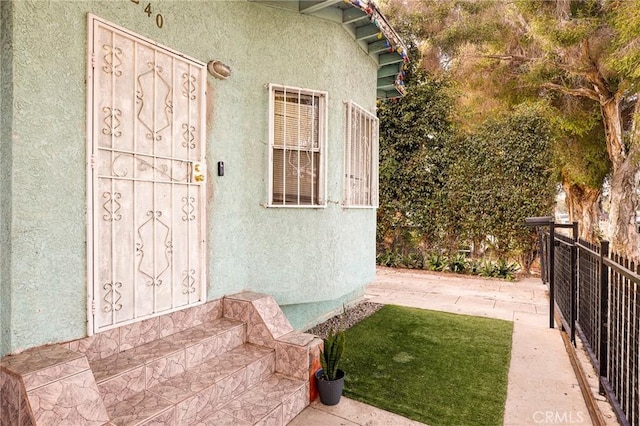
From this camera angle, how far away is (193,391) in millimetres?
3271

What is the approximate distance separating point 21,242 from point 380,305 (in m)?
6.54

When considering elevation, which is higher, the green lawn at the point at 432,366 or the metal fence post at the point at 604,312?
the metal fence post at the point at 604,312

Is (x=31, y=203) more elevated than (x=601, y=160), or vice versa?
(x=601, y=160)

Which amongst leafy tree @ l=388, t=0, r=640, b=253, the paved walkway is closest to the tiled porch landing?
the paved walkway

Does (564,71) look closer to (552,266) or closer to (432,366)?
(552,266)

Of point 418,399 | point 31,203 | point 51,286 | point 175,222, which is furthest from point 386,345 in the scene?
point 31,203

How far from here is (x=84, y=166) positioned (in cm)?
326

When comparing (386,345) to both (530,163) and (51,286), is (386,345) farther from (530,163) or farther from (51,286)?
(530,163)

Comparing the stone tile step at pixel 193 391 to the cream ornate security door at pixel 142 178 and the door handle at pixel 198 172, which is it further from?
the door handle at pixel 198 172

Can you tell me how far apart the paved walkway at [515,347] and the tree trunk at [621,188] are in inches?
110

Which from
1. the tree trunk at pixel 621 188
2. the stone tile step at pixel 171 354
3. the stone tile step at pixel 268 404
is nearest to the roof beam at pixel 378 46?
the stone tile step at pixel 171 354

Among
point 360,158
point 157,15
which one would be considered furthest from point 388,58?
point 157,15

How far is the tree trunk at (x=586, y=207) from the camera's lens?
12508mm

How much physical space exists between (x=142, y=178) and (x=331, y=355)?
267cm
